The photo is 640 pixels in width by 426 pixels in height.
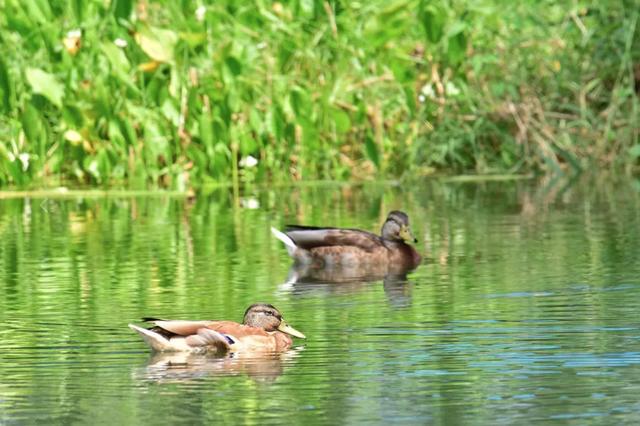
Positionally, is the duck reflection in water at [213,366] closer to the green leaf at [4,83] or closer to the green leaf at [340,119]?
the green leaf at [4,83]

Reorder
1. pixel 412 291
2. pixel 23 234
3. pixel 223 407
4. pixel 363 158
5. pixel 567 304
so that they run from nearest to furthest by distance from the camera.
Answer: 1. pixel 223 407
2. pixel 567 304
3. pixel 412 291
4. pixel 23 234
5. pixel 363 158

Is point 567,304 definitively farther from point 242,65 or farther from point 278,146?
point 278,146

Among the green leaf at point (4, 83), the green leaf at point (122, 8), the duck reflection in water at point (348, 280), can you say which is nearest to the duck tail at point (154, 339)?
the duck reflection in water at point (348, 280)

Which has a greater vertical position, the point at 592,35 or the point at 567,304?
the point at 592,35

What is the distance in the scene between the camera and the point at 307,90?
2256cm

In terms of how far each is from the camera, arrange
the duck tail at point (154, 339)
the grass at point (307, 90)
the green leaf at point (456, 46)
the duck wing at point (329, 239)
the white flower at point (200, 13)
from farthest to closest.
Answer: the white flower at point (200, 13)
the grass at point (307, 90)
the green leaf at point (456, 46)
the duck wing at point (329, 239)
the duck tail at point (154, 339)

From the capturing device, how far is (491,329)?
11.5m

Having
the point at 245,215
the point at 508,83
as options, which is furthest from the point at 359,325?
the point at 508,83

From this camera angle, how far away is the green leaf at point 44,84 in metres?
19.9

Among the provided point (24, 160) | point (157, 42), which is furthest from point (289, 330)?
point (24, 160)

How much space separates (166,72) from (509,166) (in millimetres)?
5786

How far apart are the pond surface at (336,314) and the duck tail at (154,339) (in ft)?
0.28

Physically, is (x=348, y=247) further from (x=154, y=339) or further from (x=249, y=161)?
(x=249, y=161)

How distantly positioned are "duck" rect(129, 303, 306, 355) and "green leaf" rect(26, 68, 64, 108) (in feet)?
30.3
